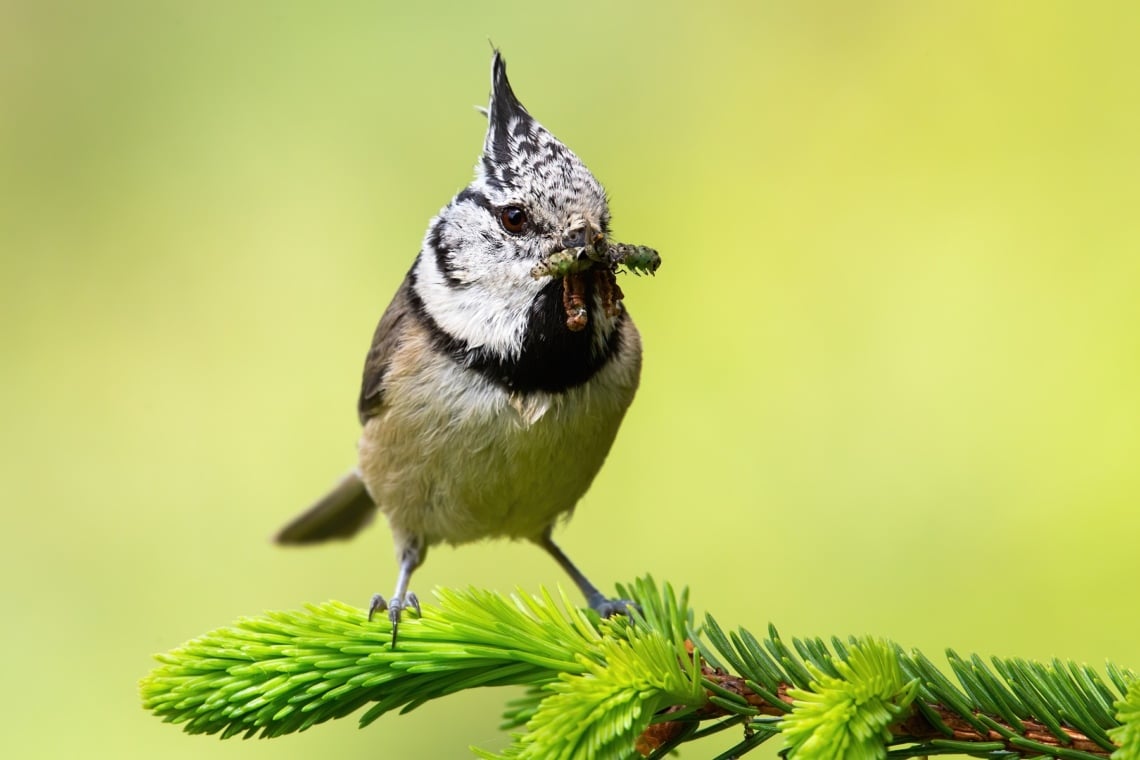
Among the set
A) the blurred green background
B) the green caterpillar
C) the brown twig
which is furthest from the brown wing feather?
the brown twig

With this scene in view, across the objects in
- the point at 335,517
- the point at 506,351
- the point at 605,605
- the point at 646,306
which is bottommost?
the point at 605,605

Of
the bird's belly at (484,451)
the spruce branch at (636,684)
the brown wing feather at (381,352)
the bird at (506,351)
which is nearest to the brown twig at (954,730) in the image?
the spruce branch at (636,684)

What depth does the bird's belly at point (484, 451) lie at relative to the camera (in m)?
2.71

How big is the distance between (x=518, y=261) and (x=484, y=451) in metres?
0.44

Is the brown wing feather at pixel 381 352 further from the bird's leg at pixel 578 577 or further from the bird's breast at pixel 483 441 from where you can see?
the bird's leg at pixel 578 577

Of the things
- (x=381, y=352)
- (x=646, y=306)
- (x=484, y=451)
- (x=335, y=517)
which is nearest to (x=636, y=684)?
(x=484, y=451)

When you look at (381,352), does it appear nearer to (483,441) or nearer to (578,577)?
(483,441)

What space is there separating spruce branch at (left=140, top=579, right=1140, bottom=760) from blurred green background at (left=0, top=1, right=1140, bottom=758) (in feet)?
7.12

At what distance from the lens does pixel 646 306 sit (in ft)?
15.2

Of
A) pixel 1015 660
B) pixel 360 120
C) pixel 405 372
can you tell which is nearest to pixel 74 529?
pixel 360 120

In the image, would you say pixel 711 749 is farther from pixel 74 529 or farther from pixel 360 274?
pixel 74 529

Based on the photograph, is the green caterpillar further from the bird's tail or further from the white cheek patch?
the bird's tail

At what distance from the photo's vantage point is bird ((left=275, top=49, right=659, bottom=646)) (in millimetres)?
2609

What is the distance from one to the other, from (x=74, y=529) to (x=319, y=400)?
1.07 metres
